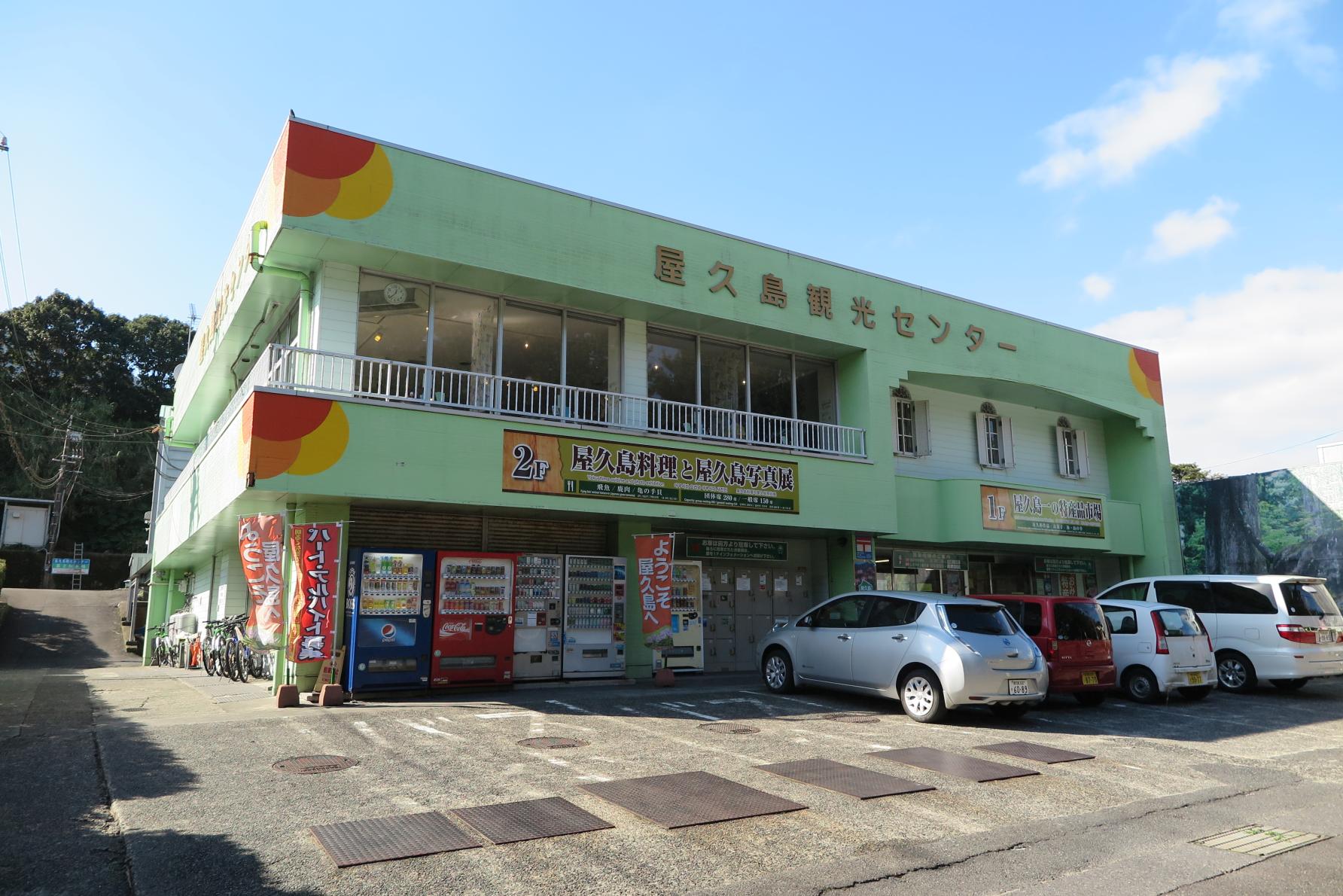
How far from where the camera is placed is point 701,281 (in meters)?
15.4

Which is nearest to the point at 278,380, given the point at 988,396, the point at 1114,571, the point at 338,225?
the point at 338,225

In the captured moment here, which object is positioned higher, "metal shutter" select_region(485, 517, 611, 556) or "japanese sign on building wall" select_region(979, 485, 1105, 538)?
"japanese sign on building wall" select_region(979, 485, 1105, 538)

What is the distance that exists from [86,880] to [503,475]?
8.26m

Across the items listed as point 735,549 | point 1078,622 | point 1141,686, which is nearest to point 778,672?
point 735,549

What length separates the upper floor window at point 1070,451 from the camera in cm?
2220

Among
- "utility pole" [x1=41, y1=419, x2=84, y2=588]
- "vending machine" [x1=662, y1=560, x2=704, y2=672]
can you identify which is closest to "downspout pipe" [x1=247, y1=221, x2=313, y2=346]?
"vending machine" [x1=662, y1=560, x2=704, y2=672]

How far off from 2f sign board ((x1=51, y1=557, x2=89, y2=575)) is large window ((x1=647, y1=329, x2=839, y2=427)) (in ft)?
135

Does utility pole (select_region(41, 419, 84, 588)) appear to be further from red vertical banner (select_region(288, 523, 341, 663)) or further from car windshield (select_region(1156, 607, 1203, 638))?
car windshield (select_region(1156, 607, 1203, 638))

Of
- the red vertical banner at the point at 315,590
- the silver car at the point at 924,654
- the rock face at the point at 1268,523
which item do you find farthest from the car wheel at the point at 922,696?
the rock face at the point at 1268,523

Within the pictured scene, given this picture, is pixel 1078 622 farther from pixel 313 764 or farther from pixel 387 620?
pixel 313 764

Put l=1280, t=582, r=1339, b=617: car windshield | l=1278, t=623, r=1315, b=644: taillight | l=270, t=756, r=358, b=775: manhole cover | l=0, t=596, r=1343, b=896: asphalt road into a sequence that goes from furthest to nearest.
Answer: l=1280, t=582, r=1339, b=617: car windshield
l=1278, t=623, r=1315, b=644: taillight
l=270, t=756, r=358, b=775: manhole cover
l=0, t=596, r=1343, b=896: asphalt road

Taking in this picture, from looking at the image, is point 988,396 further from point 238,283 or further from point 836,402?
point 238,283

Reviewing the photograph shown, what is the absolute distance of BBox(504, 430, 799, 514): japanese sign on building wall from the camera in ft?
42.2

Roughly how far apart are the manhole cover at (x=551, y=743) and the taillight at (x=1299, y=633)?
1176 centimetres
